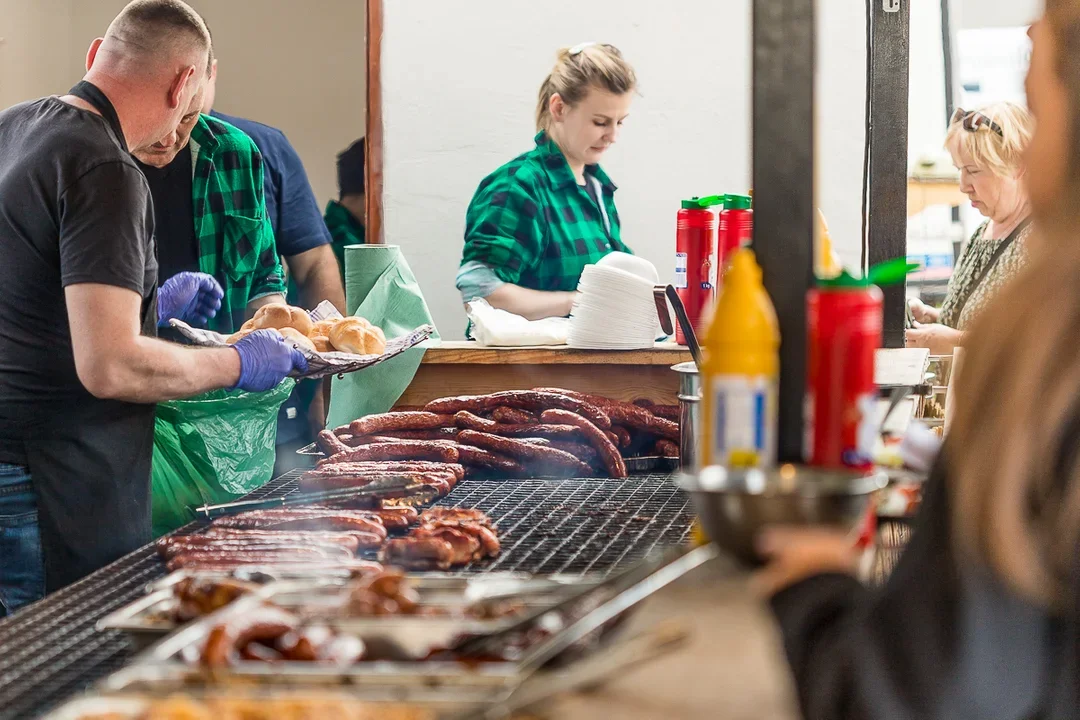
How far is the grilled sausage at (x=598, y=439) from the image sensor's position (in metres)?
3.50

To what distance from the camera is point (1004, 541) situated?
1.19 m

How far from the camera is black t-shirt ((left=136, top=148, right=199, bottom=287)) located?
491 centimetres

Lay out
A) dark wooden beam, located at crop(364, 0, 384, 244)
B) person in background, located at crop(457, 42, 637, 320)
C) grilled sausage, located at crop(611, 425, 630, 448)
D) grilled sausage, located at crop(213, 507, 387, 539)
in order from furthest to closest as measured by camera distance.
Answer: dark wooden beam, located at crop(364, 0, 384, 244)
person in background, located at crop(457, 42, 637, 320)
grilled sausage, located at crop(611, 425, 630, 448)
grilled sausage, located at crop(213, 507, 387, 539)

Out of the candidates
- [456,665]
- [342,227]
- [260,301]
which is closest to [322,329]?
[260,301]

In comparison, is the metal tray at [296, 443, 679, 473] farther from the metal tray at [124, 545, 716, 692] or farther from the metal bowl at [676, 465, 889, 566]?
the metal bowl at [676, 465, 889, 566]

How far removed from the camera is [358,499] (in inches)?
113

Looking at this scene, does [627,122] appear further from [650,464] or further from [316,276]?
[650,464]

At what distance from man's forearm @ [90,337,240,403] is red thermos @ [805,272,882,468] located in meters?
2.16

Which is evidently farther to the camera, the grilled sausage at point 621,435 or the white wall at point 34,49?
the white wall at point 34,49

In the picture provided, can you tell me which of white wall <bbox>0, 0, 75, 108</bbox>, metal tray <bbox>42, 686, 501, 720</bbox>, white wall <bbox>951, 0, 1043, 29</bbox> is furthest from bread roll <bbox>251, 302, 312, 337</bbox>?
white wall <bbox>951, 0, 1043, 29</bbox>

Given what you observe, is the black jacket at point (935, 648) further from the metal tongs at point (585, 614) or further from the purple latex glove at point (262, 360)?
the purple latex glove at point (262, 360)

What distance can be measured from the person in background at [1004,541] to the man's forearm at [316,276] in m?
4.71

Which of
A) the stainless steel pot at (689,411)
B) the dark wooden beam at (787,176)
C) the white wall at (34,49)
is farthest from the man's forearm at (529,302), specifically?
the white wall at (34,49)

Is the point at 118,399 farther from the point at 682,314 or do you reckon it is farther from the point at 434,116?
the point at 434,116
